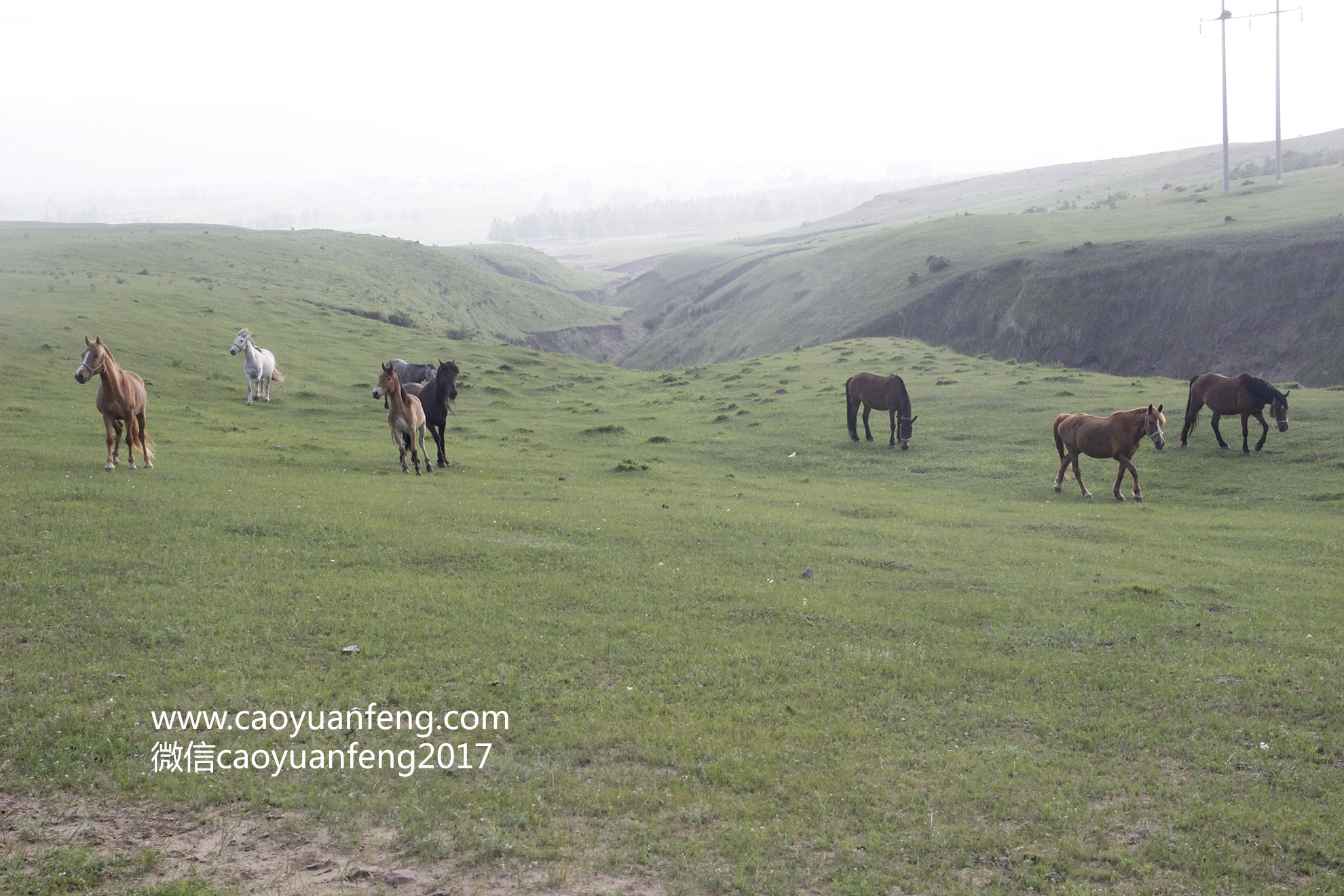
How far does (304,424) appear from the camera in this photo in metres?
29.0

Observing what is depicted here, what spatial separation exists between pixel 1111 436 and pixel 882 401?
29.9ft

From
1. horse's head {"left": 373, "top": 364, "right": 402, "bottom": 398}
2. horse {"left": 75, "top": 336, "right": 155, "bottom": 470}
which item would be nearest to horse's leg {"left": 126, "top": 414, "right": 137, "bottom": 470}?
horse {"left": 75, "top": 336, "right": 155, "bottom": 470}

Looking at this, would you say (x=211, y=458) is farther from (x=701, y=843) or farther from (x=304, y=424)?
(x=701, y=843)

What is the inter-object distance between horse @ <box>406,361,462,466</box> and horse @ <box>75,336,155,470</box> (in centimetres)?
659

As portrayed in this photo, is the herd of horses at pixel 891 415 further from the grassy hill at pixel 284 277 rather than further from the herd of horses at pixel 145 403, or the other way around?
the grassy hill at pixel 284 277

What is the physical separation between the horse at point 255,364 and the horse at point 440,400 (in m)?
12.3

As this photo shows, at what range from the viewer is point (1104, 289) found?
54.5 meters

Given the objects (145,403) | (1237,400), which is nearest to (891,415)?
(1237,400)

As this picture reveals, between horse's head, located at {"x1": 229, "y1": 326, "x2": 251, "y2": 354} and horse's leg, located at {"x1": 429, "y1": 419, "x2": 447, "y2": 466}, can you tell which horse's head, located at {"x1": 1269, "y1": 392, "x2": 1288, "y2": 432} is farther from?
horse's head, located at {"x1": 229, "y1": 326, "x2": 251, "y2": 354}

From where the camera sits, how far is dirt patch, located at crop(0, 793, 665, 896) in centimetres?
622

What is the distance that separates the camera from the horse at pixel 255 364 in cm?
3138

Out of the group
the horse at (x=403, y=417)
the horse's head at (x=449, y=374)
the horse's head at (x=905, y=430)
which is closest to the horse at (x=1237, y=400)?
the horse's head at (x=905, y=430)

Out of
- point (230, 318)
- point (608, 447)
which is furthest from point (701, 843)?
point (230, 318)

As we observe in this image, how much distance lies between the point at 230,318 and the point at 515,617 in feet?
141
